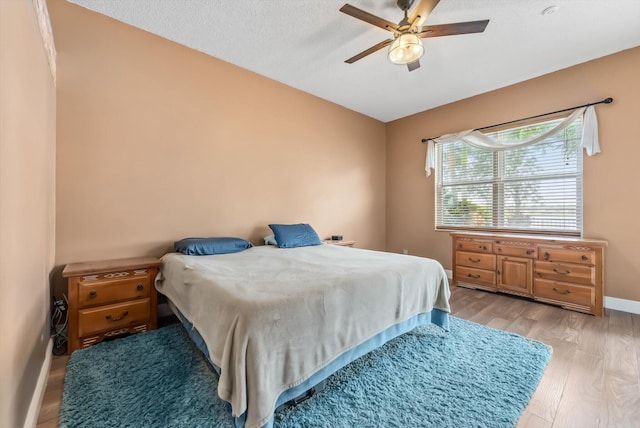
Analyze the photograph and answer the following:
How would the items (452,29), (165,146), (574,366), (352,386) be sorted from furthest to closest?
(165,146) → (452,29) → (574,366) → (352,386)

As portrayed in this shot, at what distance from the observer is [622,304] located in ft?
9.41

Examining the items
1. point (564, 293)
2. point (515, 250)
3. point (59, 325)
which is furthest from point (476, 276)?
point (59, 325)

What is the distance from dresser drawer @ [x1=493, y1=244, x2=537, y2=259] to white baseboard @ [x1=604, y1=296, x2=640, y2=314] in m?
0.85

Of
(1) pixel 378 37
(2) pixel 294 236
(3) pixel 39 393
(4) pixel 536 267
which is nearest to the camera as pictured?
(3) pixel 39 393

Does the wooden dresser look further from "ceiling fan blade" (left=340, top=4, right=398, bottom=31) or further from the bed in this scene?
"ceiling fan blade" (left=340, top=4, right=398, bottom=31)

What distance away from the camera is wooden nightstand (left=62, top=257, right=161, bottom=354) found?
201 cm

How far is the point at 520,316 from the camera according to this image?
2.77 m

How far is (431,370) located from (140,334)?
238 centimetres

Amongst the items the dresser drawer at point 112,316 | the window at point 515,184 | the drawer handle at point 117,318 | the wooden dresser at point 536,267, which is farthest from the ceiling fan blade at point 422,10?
the drawer handle at point 117,318

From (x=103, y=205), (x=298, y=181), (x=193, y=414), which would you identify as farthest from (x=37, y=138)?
(x=298, y=181)

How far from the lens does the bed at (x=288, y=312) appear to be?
1.20 meters

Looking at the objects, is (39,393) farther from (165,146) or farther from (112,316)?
(165,146)

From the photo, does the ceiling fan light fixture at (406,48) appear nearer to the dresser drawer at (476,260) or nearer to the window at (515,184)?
the window at (515,184)

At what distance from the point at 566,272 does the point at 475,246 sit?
956 millimetres
